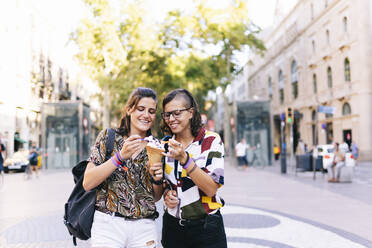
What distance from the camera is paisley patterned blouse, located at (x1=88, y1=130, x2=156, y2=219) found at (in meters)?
2.29

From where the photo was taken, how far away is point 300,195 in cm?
1033

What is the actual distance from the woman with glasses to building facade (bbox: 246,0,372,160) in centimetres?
1849

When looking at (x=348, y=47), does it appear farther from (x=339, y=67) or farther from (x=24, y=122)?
(x=24, y=122)

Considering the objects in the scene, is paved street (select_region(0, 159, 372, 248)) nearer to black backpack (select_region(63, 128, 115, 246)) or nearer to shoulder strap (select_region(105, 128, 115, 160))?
black backpack (select_region(63, 128, 115, 246))

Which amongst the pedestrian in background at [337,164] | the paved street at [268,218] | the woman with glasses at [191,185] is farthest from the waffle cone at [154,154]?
the pedestrian in background at [337,164]

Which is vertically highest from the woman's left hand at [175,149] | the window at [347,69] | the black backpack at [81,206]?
the window at [347,69]

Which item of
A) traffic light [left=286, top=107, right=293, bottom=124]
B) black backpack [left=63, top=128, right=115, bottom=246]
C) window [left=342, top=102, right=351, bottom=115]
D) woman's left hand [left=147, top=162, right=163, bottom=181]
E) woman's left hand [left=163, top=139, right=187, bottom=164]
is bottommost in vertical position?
black backpack [left=63, top=128, right=115, bottom=246]

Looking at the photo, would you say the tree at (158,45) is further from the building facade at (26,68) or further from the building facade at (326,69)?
the building facade at (326,69)

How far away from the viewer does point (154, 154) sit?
A: 6.97 ft

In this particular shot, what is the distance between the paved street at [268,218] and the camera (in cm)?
550

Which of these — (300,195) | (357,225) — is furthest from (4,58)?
(357,225)

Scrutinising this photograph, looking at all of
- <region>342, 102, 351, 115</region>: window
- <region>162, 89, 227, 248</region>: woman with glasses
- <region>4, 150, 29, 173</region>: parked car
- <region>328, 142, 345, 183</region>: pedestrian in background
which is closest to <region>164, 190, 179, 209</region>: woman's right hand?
<region>162, 89, 227, 248</region>: woman with glasses

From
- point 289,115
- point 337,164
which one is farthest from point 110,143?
point 289,115

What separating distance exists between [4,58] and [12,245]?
18151 mm
